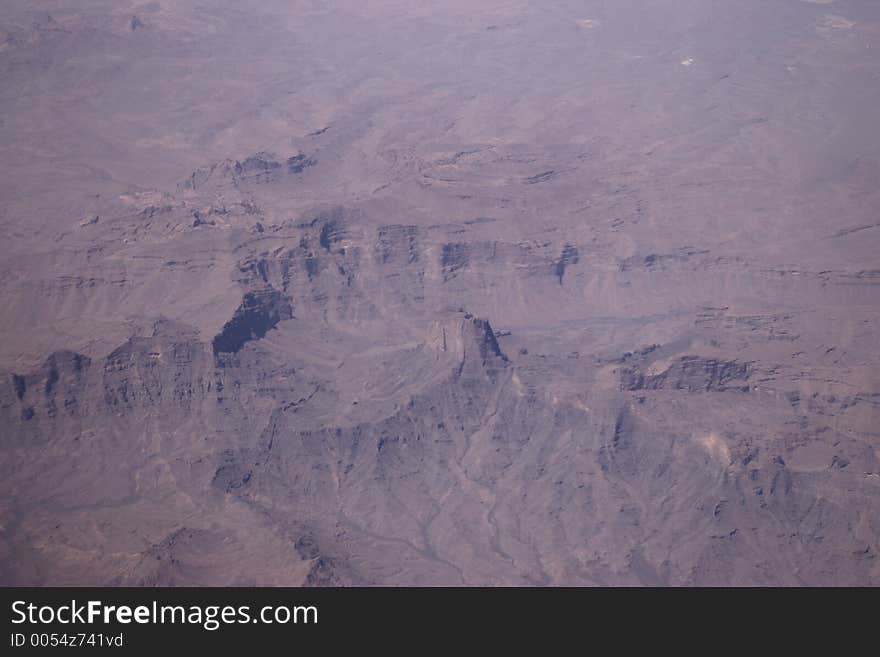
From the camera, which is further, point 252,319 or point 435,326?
point 252,319

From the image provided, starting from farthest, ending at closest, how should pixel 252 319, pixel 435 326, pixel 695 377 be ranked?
1. pixel 252 319
2. pixel 435 326
3. pixel 695 377

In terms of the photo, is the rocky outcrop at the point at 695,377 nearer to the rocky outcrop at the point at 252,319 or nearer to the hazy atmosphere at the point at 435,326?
the hazy atmosphere at the point at 435,326

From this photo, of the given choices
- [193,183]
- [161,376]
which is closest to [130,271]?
[161,376]

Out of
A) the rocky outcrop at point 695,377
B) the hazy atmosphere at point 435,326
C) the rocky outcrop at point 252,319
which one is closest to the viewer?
the hazy atmosphere at point 435,326

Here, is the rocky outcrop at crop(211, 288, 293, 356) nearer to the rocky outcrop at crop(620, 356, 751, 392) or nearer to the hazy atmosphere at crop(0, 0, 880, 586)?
the hazy atmosphere at crop(0, 0, 880, 586)

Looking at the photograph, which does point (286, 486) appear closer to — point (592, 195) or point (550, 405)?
point (550, 405)

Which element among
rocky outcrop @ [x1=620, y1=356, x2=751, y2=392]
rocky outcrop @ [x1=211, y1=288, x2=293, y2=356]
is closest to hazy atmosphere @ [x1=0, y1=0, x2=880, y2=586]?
rocky outcrop @ [x1=620, y1=356, x2=751, y2=392]

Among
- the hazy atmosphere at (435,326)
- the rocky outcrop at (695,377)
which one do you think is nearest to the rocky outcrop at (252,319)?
the hazy atmosphere at (435,326)

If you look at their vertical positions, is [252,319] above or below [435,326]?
below

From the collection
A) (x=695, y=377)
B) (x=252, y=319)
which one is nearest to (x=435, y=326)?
(x=252, y=319)

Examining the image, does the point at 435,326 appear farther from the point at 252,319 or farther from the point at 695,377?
the point at 695,377
